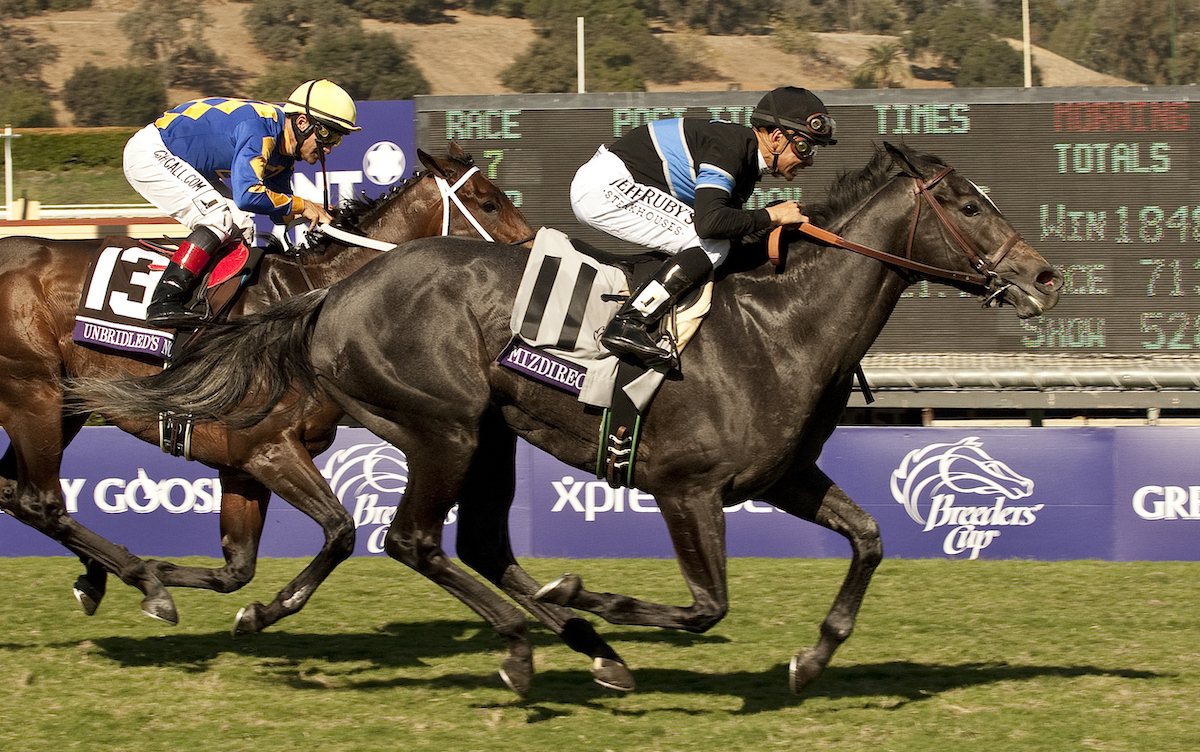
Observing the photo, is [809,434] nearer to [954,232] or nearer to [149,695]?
→ [954,232]

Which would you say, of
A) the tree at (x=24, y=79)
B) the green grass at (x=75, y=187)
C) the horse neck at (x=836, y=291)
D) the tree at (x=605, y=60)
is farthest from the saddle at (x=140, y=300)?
the tree at (x=24, y=79)

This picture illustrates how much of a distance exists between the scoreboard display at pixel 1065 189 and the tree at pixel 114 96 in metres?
36.2

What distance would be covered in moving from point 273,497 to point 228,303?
264 centimetres

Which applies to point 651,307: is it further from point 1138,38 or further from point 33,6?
point 33,6

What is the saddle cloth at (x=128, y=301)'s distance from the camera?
5672mm

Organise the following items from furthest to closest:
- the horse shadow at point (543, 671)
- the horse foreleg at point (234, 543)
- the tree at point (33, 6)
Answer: the tree at point (33, 6)
the horse foreleg at point (234, 543)
the horse shadow at point (543, 671)

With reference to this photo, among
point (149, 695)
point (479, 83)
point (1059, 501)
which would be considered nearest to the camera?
point (149, 695)

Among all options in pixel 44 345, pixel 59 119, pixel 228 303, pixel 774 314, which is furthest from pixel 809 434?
pixel 59 119

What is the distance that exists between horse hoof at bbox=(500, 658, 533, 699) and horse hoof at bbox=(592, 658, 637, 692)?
238mm

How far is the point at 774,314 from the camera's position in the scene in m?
4.62

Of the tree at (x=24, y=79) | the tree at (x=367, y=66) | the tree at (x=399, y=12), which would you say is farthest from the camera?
the tree at (x=399, y=12)

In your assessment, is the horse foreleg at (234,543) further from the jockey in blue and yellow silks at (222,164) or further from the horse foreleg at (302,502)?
the jockey in blue and yellow silks at (222,164)

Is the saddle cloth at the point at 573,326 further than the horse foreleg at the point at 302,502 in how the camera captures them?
No

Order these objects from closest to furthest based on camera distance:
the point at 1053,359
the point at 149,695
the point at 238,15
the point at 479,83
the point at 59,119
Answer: the point at 149,695 → the point at 1053,359 → the point at 59,119 → the point at 479,83 → the point at 238,15
